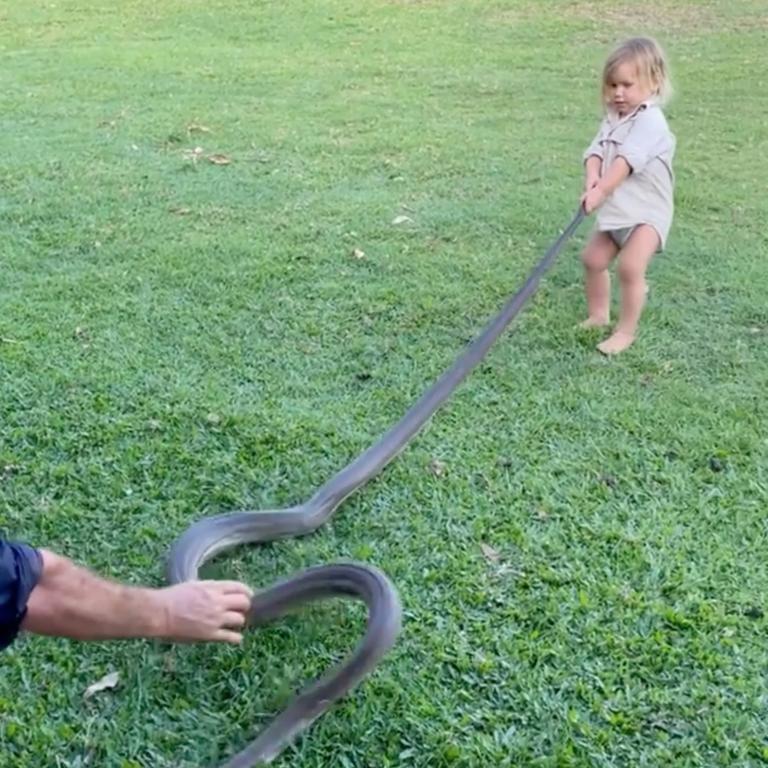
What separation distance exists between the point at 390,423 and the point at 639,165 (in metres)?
1.44

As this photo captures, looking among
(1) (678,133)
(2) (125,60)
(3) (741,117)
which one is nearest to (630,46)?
(1) (678,133)

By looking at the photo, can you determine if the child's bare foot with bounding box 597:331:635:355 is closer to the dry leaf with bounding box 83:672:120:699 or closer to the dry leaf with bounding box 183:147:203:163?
the dry leaf with bounding box 83:672:120:699

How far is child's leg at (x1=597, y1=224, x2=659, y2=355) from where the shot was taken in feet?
13.9

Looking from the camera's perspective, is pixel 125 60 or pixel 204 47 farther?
pixel 204 47

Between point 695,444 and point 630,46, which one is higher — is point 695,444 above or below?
below

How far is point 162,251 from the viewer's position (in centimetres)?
521

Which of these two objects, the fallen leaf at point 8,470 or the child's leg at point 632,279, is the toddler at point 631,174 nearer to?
the child's leg at point 632,279

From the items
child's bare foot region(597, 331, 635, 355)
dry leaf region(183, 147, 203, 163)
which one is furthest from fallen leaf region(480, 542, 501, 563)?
dry leaf region(183, 147, 203, 163)

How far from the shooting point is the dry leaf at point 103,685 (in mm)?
2457

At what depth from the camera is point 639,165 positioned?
4148 millimetres

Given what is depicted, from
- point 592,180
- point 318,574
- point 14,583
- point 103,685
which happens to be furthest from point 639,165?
point 14,583

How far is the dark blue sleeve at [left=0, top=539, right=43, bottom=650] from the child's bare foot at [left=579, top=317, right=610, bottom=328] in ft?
10.3

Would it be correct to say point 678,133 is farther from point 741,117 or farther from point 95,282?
point 95,282

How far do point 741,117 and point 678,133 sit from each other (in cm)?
75
